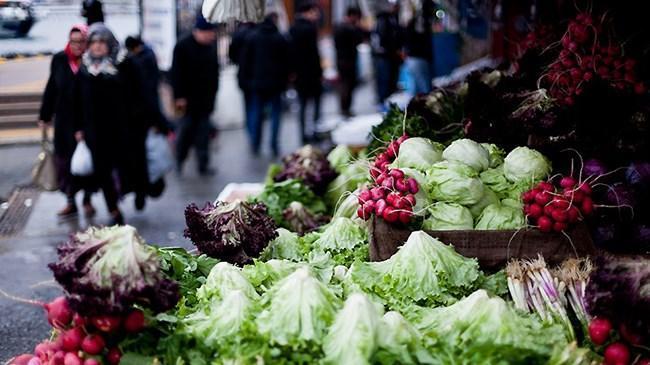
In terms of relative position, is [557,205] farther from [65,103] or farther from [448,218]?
[65,103]

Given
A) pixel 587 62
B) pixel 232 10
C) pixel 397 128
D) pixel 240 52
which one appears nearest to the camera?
Answer: pixel 232 10

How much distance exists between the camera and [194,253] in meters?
4.53

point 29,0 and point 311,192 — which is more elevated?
point 29,0

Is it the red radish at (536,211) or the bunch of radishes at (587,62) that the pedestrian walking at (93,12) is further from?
the red radish at (536,211)

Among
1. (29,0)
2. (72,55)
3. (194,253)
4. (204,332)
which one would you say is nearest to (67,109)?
(72,55)

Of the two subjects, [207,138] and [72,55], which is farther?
[207,138]

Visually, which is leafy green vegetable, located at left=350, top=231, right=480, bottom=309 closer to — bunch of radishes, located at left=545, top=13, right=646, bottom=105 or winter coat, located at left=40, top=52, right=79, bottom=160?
bunch of radishes, located at left=545, top=13, right=646, bottom=105

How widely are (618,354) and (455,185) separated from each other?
4.14 ft

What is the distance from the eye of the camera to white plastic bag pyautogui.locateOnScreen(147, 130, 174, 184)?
8891 mm

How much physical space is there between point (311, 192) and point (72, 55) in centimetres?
317

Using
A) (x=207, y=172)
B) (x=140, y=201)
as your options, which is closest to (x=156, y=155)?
(x=140, y=201)

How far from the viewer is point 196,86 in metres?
10.7

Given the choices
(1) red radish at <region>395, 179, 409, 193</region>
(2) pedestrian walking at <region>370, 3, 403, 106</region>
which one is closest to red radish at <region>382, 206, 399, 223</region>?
(1) red radish at <region>395, 179, 409, 193</region>

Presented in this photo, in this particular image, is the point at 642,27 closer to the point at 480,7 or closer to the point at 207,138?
the point at 480,7
